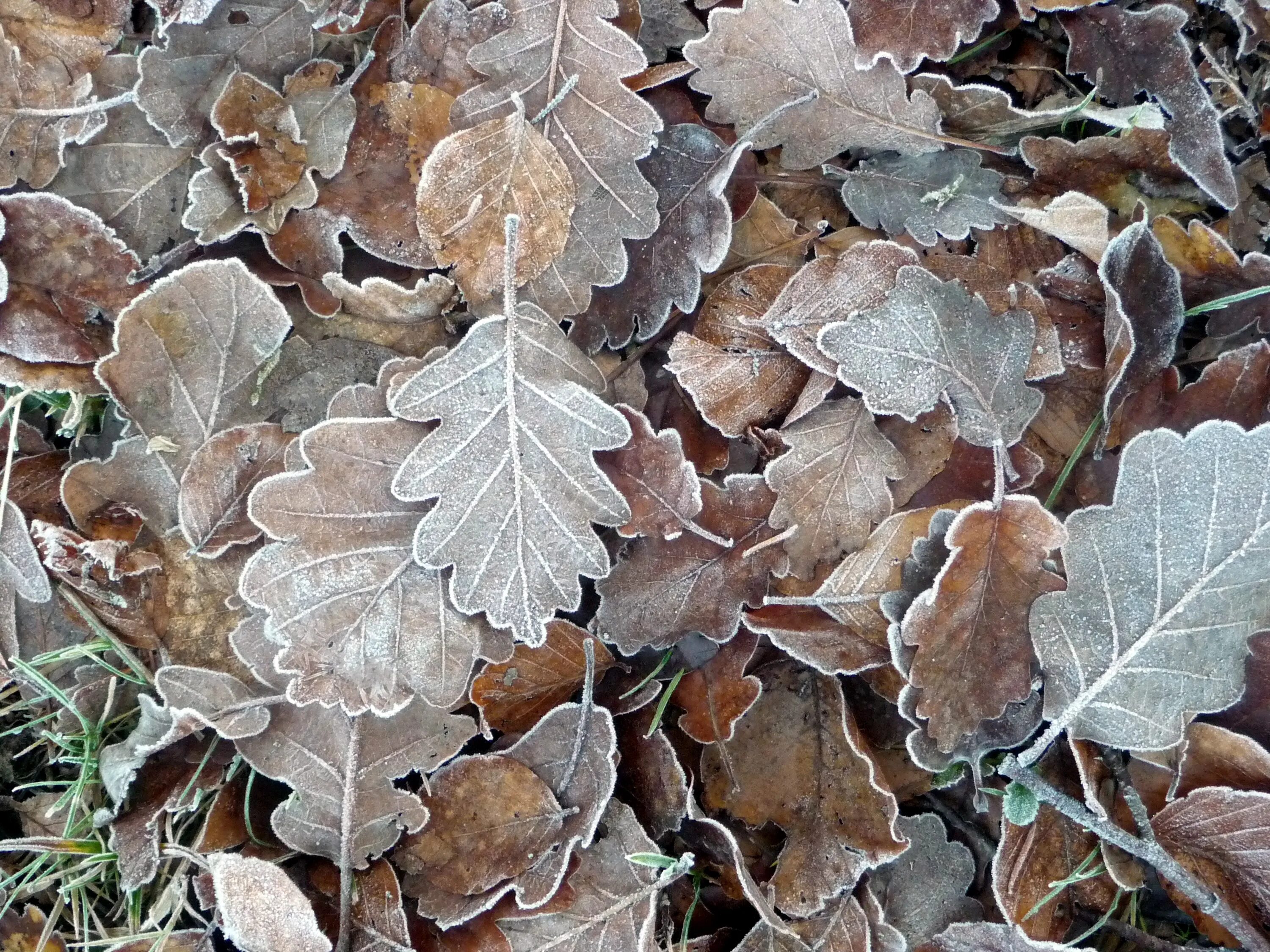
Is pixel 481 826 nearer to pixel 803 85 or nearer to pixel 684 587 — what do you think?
pixel 684 587

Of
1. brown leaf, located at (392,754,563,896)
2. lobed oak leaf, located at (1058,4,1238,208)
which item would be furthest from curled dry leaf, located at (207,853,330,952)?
lobed oak leaf, located at (1058,4,1238,208)

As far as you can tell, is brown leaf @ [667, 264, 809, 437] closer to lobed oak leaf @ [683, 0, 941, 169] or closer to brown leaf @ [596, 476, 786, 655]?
brown leaf @ [596, 476, 786, 655]

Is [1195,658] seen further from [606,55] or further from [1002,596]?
[606,55]

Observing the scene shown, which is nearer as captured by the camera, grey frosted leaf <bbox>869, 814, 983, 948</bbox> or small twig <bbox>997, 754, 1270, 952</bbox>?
small twig <bbox>997, 754, 1270, 952</bbox>

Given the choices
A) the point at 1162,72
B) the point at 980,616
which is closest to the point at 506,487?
the point at 980,616

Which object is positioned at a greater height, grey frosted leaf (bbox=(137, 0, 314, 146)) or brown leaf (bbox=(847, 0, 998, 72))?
brown leaf (bbox=(847, 0, 998, 72))

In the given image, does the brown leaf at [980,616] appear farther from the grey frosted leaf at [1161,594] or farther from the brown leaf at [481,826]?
the brown leaf at [481,826]

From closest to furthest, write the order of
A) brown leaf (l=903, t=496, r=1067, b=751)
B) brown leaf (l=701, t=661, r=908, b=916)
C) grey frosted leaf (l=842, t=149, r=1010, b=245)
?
brown leaf (l=903, t=496, r=1067, b=751) → brown leaf (l=701, t=661, r=908, b=916) → grey frosted leaf (l=842, t=149, r=1010, b=245)
